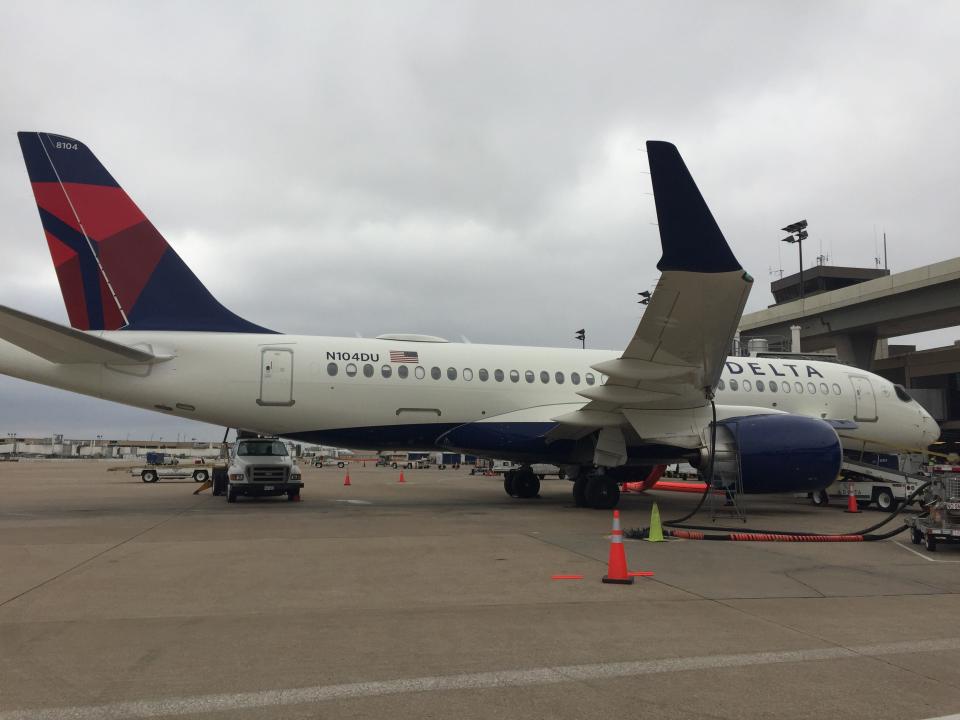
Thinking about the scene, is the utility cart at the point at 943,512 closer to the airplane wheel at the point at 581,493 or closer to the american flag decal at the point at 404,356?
the airplane wheel at the point at 581,493

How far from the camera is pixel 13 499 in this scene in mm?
16828

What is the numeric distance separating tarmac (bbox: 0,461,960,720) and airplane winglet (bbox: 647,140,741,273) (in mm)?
4142

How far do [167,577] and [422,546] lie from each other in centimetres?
321

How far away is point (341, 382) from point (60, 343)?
199 inches

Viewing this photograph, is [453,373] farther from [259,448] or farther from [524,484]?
[259,448]

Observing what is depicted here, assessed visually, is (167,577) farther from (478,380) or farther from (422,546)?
(478,380)

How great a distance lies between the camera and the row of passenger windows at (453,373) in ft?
47.4

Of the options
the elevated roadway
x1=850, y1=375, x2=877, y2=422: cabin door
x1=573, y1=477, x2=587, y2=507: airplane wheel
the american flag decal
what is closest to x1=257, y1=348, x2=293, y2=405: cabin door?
the american flag decal

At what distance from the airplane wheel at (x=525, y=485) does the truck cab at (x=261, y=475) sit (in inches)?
216

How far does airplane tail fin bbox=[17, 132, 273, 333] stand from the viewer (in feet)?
42.9

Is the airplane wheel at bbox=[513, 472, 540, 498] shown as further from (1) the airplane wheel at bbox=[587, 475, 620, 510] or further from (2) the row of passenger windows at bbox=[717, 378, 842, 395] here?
(2) the row of passenger windows at bbox=[717, 378, 842, 395]

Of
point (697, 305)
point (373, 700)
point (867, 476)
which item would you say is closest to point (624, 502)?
point (867, 476)

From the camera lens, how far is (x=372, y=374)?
14.6 meters

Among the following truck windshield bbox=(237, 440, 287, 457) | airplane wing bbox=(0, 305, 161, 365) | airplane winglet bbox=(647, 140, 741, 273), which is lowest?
truck windshield bbox=(237, 440, 287, 457)
